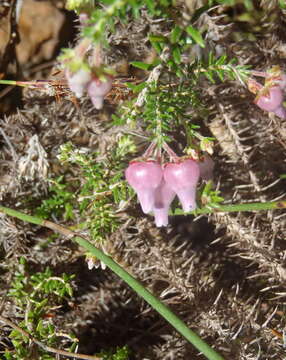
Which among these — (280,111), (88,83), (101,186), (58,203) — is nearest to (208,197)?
(280,111)

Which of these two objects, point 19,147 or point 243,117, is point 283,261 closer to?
point 243,117

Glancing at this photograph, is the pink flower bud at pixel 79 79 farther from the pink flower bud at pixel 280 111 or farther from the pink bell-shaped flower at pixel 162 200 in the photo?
the pink flower bud at pixel 280 111

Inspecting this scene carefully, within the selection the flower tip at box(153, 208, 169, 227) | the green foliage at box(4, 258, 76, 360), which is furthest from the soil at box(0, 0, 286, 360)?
the flower tip at box(153, 208, 169, 227)

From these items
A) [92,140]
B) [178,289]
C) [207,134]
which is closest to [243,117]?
[207,134]

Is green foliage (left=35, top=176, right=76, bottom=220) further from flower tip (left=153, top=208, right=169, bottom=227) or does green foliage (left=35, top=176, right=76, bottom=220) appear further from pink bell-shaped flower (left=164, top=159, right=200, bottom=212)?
pink bell-shaped flower (left=164, top=159, right=200, bottom=212)

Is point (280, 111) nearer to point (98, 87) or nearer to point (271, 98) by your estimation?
point (271, 98)

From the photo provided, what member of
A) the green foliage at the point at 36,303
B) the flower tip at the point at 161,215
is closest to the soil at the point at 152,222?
the green foliage at the point at 36,303
